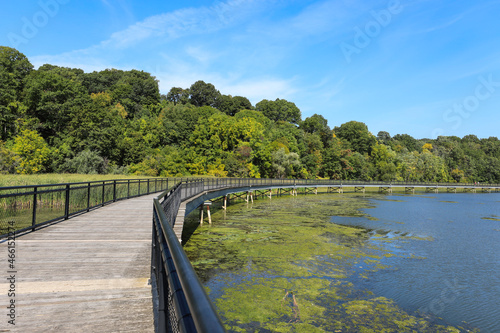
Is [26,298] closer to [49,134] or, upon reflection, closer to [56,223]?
[56,223]

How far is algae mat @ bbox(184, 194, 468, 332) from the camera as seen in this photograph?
831cm

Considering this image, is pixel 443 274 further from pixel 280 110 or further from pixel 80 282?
pixel 280 110

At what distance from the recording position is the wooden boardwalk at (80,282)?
357cm

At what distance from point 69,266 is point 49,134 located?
209 ft

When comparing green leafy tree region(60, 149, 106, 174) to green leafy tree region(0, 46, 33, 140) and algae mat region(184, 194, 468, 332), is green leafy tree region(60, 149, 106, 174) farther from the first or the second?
algae mat region(184, 194, 468, 332)

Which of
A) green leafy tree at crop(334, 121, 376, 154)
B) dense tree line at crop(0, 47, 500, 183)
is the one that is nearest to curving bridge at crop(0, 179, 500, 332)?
dense tree line at crop(0, 47, 500, 183)

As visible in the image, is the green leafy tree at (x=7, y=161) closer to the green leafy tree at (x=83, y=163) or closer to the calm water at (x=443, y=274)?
the green leafy tree at (x=83, y=163)

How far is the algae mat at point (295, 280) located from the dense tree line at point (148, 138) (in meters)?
41.6

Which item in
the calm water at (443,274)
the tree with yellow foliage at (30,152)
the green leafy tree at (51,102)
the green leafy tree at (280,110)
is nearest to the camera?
the calm water at (443,274)

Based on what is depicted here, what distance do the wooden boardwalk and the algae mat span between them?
11.4ft

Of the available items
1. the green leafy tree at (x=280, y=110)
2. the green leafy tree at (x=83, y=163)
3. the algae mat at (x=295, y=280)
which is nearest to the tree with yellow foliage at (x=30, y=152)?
the green leafy tree at (x=83, y=163)

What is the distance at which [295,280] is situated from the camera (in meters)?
11.1

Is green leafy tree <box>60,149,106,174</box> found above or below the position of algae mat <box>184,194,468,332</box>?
above

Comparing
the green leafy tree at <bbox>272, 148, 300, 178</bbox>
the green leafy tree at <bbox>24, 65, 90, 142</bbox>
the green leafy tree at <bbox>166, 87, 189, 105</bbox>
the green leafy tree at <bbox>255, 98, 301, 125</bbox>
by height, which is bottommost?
the green leafy tree at <bbox>272, 148, 300, 178</bbox>
